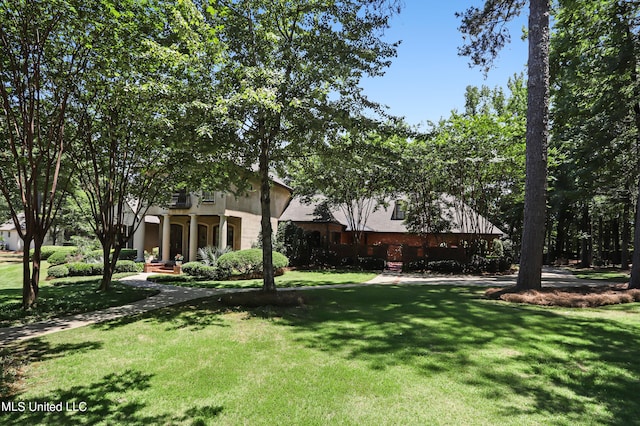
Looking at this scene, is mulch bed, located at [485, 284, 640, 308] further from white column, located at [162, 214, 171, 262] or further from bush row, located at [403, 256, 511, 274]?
white column, located at [162, 214, 171, 262]

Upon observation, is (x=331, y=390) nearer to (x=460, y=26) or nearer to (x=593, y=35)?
(x=460, y=26)

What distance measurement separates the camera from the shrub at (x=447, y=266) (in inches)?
890

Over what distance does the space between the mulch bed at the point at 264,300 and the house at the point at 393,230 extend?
47.7ft

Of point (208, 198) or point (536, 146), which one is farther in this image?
point (208, 198)

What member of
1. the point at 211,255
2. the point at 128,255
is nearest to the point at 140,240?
the point at 128,255

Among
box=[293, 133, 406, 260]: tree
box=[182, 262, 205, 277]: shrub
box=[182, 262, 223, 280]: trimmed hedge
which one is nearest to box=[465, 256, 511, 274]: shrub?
box=[293, 133, 406, 260]: tree

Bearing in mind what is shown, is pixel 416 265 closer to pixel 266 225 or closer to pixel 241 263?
pixel 241 263

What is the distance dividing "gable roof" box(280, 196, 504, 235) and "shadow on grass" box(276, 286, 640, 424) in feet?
51.7

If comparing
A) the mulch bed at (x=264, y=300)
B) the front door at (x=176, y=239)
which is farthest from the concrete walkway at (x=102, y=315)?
the front door at (x=176, y=239)

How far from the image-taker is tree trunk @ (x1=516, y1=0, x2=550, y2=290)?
11492mm

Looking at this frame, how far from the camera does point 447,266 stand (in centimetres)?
2278

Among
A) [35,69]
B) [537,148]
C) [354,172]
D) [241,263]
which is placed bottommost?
[241,263]

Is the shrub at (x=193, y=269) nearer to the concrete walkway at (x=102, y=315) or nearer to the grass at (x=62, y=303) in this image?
the concrete walkway at (x=102, y=315)

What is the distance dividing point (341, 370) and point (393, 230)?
23636mm
